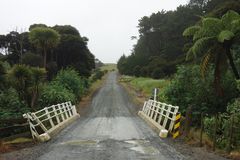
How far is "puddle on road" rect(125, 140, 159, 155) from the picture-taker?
1052cm

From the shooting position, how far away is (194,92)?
18156mm

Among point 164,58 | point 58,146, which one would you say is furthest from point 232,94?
point 164,58

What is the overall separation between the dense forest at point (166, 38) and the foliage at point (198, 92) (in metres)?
20.1

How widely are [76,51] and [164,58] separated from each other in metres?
19.8

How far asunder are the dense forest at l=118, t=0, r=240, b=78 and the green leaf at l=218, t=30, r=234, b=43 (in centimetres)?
2206

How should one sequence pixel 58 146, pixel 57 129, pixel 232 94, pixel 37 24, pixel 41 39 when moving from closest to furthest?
pixel 58 146 → pixel 57 129 → pixel 232 94 → pixel 41 39 → pixel 37 24

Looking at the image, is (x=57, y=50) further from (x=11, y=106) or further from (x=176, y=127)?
(x=176, y=127)

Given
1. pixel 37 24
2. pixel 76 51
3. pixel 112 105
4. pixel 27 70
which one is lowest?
pixel 112 105

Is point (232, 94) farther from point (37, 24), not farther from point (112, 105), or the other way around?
point (37, 24)

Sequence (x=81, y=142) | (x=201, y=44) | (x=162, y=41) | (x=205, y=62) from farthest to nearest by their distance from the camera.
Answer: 1. (x=162, y=41)
2. (x=205, y=62)
3. (x=201, y=44)
4. (x=81, y=142)

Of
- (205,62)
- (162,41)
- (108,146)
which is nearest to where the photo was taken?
(108,146)

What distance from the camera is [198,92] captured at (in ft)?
58.4

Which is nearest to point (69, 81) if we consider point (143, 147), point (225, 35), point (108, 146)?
point (225, 35)

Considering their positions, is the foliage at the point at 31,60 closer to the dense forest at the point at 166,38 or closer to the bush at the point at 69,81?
the bush at the point at 69,81
